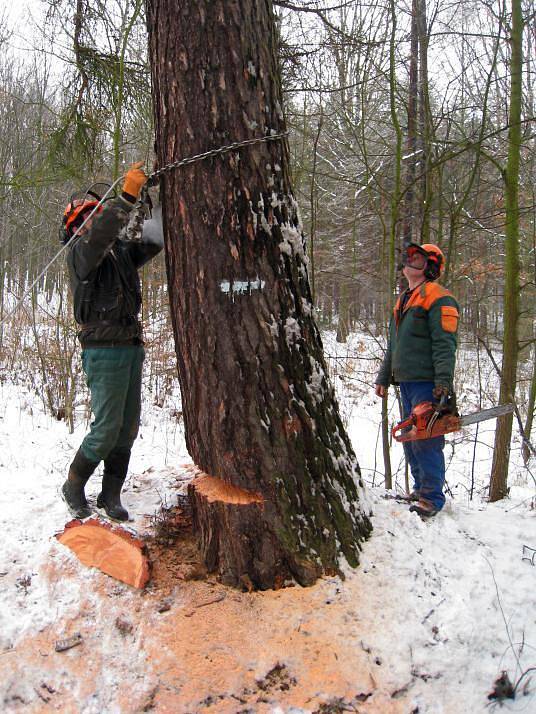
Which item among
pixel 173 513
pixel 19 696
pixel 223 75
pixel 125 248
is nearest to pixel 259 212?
pixel 223 75

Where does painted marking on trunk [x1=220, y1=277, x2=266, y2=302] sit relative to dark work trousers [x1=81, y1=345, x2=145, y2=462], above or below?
above

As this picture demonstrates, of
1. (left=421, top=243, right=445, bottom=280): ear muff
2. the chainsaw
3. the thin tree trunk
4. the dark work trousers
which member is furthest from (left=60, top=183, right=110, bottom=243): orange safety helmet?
the thin tree trunk

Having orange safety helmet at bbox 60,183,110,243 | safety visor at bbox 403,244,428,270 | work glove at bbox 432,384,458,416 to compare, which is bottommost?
work glove at bbox 432,384,458,416

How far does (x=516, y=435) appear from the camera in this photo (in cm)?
733

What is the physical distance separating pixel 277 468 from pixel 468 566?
105 centimetres

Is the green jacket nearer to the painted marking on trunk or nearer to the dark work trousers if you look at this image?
the dark work trousers

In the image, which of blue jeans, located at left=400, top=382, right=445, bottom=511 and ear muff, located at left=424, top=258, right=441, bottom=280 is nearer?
blue jeans, located at left=400, top=382, right=445, bottom=511

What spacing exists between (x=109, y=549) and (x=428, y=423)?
1902mm

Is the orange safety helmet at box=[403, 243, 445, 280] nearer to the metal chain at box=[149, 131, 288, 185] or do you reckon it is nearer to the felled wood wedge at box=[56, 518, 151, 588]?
the metal chain at box=[149, 131, 288, 185]

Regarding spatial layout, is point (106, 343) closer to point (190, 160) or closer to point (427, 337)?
point (190, 160)

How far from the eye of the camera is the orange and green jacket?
303 centimetres

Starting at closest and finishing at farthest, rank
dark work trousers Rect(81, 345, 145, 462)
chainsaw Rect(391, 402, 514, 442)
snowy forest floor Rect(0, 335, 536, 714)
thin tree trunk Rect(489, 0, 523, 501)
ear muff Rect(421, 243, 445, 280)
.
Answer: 1. snowy forest floor Rect(0, 335, 536, 714)
2. dark work trousers Rect(81, 345, 145, 462)
3. chainsaw Rect(391, 402, 514, 442)
4. ear muff Rect(421, 243, 445, 280)
5. thin tree trunk Rect(489, 0, 523, 501)

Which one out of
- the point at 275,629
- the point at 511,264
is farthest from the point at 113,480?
the point at 511,264

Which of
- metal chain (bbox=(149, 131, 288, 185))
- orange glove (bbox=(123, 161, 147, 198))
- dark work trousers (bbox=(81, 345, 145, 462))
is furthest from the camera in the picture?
dark work trousers (bbox=(81, 345, 145, 462))
